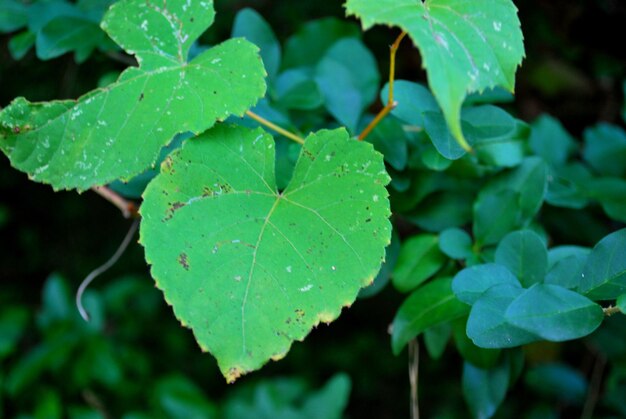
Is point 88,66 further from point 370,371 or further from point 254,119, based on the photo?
point 370,371

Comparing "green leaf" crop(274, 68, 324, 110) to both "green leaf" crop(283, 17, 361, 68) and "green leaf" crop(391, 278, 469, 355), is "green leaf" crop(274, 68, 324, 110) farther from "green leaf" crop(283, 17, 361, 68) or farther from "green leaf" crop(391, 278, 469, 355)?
"green leaf" crop(391, 278, 469, 355)

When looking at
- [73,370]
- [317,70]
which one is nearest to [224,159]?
[317,70]

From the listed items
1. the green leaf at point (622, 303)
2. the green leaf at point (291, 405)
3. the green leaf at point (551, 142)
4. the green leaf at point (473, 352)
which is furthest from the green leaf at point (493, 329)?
the green leaf at point (291, 405)

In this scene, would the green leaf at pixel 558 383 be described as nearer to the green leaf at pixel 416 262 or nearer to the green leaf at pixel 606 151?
the green leaf at pixel 606 151

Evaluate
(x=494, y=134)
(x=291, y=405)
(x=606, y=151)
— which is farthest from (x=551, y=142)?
(x=291, y=405)

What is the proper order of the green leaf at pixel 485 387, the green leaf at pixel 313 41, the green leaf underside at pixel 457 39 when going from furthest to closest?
the green leaf at pixel 313 41, the green leaf at pixel 485 387, the green leaf underside at pixel 457 39

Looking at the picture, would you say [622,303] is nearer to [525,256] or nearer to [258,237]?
[525,256]

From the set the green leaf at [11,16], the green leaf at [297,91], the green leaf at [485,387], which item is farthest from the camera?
the green leaf at [11,16]
